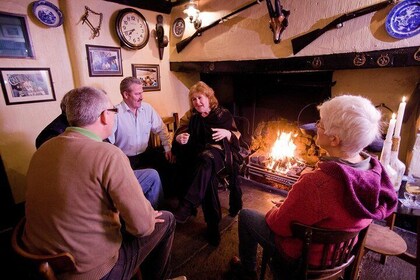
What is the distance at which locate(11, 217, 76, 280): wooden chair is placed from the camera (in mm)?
820

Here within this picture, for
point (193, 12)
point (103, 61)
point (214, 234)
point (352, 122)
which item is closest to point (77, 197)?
point (352, 122)

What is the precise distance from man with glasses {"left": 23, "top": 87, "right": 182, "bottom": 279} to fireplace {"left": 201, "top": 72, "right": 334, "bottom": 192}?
2.00 m

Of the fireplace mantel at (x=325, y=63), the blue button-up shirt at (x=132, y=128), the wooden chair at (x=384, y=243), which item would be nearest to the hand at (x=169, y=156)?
the blue button-up shirt at (x=132, y=128)

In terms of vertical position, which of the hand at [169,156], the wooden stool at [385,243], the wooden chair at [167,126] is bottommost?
the wooden stool at [385,243]

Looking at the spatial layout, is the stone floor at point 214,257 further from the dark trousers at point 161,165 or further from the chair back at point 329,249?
the chair back at point 329,249

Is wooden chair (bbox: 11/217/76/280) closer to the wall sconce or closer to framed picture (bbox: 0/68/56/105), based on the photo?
framed picture (bbox: 0/68/56/105)

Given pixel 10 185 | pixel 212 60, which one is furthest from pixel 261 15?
pixel 10 185

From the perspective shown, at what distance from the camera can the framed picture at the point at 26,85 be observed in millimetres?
2113

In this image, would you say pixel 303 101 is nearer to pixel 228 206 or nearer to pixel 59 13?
pixel 228 206

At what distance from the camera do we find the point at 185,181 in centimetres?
252

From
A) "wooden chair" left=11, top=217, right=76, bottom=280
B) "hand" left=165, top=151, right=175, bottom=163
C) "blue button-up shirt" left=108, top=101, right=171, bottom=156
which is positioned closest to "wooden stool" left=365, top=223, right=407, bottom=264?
"wooden chair" left=11, top=217, right=76, bottom=280

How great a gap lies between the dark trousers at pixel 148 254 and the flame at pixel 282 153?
1742mm

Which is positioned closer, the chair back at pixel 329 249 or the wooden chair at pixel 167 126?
the chair back at pixel 329 249

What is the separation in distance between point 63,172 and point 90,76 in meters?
2.05
